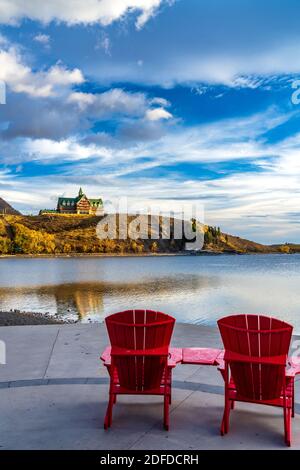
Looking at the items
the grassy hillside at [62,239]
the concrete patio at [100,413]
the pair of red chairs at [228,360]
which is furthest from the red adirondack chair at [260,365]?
the grassy hillside at [62,239]

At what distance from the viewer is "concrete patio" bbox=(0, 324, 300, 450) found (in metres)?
4.18

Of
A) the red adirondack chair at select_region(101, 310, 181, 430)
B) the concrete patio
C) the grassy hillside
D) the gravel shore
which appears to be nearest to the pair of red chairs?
the red adirondack chair at select_region(101, 310, 181, 430)

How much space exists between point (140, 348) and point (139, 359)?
0.11m

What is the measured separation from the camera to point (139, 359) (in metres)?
4.54

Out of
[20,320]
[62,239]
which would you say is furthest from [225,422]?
[62,239]

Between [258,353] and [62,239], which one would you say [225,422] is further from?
[62,239]

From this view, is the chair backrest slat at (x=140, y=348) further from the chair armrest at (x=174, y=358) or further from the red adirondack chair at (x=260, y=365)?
the red adirondack chair at (x=260, y=365)

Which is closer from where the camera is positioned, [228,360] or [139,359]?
[228,360]

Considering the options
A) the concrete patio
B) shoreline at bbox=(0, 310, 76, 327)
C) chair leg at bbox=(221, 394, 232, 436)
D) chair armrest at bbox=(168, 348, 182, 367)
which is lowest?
→ shoreline at bbox=(0, 310, 76, 327)

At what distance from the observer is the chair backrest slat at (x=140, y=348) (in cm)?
454

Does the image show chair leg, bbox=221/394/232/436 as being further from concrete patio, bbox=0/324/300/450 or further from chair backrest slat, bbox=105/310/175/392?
chair backrest slat, bbox=105/310/175/392

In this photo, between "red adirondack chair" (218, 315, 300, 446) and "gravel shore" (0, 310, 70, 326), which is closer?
"red adirondack chair" (218, 315, 300, 446)
